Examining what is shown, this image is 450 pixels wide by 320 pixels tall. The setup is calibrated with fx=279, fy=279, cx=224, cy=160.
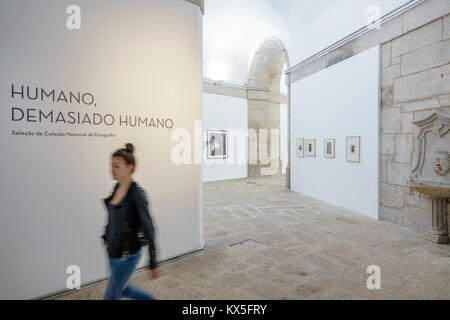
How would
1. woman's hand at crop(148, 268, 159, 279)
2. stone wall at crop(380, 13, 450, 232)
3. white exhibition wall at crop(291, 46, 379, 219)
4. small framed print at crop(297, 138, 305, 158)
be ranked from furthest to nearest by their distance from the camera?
small framed print at crop(297, 138, 305, 158) → white exhibition wall at crop(291, 46, 379, 219) → stone wall at crop(380, 13, 450, 232) → woman's hand at crop(148, 268, 159, 279)

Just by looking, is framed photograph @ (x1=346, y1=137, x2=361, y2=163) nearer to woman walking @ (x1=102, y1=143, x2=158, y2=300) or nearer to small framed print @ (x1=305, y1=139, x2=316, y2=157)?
small framed print @ (x1=305, y1=139, x2=316, y2=157)

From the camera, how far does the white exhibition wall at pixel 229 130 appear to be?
11.1 m

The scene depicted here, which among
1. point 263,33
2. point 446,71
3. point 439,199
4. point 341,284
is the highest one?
point 263,33

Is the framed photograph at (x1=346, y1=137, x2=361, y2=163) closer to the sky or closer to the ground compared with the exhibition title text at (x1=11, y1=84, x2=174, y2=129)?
closer to the ground

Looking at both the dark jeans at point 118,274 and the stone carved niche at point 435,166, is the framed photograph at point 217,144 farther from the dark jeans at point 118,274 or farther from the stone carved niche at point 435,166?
the dark jeans at point 118,274

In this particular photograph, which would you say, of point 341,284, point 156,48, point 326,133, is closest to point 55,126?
point 156,48

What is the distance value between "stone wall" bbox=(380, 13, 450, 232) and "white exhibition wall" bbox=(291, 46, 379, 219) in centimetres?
23

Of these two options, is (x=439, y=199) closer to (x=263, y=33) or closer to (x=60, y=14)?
(x=60, y=14)

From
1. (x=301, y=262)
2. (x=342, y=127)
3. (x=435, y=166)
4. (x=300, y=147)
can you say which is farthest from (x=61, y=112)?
(x=300, y=147)

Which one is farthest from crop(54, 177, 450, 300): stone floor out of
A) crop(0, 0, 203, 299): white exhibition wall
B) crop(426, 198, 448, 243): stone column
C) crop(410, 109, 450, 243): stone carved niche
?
crop(0, 0, 203, 299): white exhibition wall

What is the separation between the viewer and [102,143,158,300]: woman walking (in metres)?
1.93

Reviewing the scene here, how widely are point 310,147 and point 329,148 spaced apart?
0.91 metres

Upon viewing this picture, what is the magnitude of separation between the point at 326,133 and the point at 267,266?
4784 mm

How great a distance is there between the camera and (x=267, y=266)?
134 inches
